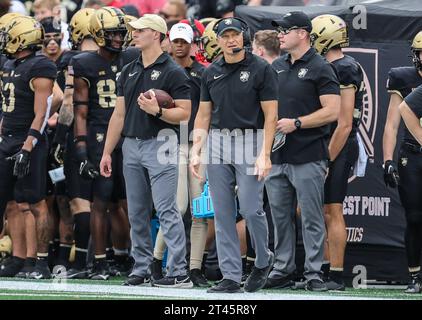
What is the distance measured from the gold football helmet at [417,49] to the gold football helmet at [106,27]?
2.56 m

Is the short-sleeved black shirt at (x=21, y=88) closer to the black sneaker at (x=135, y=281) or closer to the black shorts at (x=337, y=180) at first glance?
the black sneaker at (x=135, y=281)

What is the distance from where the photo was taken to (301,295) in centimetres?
1006

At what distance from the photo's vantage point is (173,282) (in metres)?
10.5

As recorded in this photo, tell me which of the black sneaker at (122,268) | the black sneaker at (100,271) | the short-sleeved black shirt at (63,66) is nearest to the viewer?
the black sneaker at (100,271)

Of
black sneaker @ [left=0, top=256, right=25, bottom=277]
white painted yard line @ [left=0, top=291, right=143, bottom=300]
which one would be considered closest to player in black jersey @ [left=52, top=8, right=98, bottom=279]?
black sneaker @ [left=0, top=256, right=25, bottom=277]

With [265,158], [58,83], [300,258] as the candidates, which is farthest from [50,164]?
[265,158]

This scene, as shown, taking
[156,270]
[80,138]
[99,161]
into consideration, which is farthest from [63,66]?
[156,270]

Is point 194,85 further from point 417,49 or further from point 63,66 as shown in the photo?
point 417,49

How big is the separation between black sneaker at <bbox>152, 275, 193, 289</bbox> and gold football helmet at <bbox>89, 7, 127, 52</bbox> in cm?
226

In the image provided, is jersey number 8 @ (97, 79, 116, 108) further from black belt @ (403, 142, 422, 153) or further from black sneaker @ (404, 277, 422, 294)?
black sneaker @ (404, 277, 422, 294)

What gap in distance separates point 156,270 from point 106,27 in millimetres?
2226

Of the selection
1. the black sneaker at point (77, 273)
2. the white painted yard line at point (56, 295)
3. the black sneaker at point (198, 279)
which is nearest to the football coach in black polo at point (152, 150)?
the black sneaker at point (198, 279)

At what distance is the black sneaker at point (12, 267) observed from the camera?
1174 centimetres
